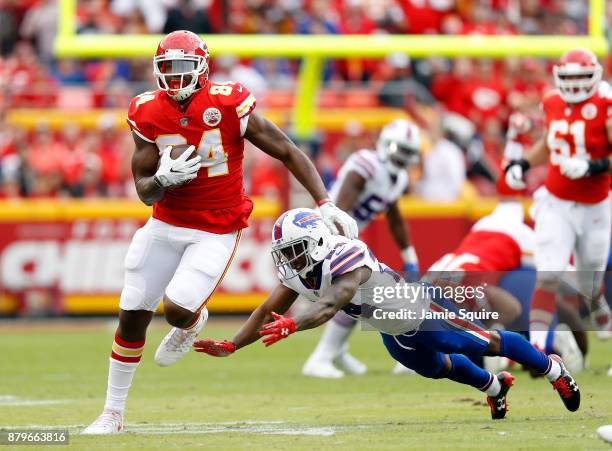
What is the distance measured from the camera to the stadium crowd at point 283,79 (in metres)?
13.0

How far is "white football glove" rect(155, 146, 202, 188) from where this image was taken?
638 cm

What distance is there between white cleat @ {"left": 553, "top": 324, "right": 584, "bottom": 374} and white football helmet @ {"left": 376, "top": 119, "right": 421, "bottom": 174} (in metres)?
1.77

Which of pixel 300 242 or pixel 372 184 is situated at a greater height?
pixel 300 242

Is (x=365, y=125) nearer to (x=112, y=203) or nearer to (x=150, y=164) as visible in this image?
(x=112, y=203)

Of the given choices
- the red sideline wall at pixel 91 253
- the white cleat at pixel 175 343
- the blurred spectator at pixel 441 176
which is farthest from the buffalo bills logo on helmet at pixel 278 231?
the blurred spectator at pixel 441 176

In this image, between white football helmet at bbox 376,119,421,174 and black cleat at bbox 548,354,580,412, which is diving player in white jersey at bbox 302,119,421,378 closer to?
white football helmet at bbox 376,119,421,174

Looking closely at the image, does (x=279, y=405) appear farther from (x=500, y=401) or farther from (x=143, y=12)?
(x=143, y=12)

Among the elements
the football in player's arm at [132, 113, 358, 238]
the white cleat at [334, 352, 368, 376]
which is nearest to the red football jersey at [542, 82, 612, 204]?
the white cleat at [334, 352, 368, 376]

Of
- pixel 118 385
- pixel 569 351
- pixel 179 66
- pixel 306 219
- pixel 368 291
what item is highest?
pixel 179 66

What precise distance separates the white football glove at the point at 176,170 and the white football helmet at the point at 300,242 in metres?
0.54

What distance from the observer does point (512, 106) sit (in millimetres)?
16312

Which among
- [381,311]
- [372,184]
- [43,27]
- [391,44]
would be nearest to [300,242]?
[381,311]

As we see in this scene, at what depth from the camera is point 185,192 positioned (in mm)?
6688

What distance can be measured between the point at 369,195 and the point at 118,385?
3.63m
